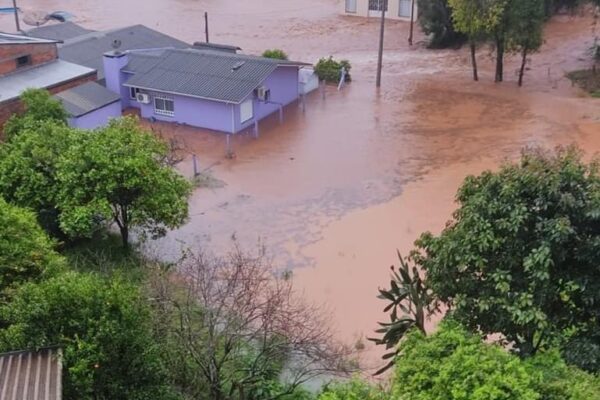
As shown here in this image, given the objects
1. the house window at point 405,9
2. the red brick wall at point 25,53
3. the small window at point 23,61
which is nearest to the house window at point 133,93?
the red brick wall at point 25,53

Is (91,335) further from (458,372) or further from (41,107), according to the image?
(41,107)

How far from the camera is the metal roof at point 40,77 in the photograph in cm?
2747

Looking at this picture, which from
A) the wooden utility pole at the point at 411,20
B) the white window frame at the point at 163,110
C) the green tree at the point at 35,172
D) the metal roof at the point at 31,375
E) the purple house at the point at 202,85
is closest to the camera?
the metal roof at the point at 31,375

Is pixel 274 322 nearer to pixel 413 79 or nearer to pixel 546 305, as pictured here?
pixel 546 305

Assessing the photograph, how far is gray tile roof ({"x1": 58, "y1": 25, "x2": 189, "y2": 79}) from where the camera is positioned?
34.4m

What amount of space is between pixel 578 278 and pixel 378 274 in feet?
32.2

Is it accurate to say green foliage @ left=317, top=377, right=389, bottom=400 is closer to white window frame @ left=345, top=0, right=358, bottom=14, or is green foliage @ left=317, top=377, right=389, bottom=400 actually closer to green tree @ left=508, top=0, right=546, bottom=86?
green tree @ left=508, top=0, right=546, bottom=86

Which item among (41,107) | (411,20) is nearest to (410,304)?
(41,107)

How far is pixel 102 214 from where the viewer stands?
1830 centimetres

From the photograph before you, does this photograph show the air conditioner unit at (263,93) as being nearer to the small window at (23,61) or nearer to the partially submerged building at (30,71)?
the partially submerged building at (30,71)

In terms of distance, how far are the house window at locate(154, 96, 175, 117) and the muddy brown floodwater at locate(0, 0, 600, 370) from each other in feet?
2.25

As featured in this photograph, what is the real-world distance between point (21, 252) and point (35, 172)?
14.5 ft

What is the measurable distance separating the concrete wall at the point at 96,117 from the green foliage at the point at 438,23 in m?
21.0

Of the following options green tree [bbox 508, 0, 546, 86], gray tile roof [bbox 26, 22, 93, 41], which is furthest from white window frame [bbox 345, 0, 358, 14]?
gray tile roof [bbox 26, 22, 93, 41]
